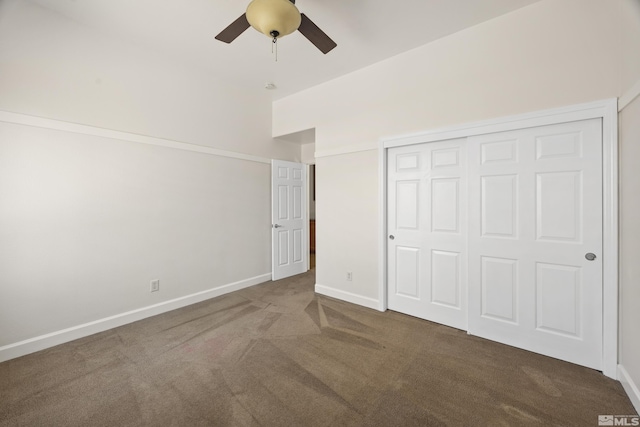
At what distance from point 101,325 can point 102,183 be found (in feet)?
4.87

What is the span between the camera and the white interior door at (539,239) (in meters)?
2.09

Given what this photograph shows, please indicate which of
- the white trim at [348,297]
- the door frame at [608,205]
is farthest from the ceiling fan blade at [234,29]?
the white trim at [348,297]

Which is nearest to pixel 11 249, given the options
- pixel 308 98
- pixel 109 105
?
pixel 109 105

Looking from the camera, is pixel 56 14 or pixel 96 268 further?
pixel 96 268

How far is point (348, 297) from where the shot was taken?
3.54 metres

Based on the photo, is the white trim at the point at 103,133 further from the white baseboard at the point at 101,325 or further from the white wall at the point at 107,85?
the white baseboard at the point at 101,325

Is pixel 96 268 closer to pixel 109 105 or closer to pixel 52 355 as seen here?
pixel 52 355

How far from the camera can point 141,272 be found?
3.02 meters

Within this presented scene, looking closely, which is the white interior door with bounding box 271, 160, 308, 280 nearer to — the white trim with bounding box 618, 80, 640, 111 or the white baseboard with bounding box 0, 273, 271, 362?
the white baseboard with bounding box 0, 273, 271, 362

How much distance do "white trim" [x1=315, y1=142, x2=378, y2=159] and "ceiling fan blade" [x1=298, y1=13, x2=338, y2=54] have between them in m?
1.34

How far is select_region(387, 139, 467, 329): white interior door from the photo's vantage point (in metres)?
2.74

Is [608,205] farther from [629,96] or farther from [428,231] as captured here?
[428,231]

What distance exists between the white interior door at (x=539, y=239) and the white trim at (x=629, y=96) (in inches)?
6.9

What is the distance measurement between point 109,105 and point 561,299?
4.70 meters
